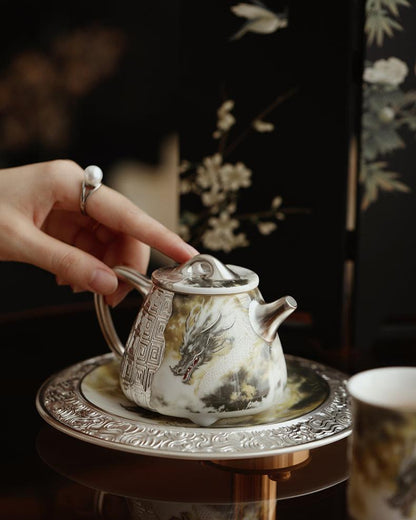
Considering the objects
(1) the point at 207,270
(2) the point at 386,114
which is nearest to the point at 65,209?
(1) the point at 207,270

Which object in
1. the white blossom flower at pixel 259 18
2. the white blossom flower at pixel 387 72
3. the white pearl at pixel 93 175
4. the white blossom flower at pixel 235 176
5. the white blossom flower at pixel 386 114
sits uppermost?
the white blossom flower at pixel 259 18

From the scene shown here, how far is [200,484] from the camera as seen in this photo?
582 mm

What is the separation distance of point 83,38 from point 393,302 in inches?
28.4

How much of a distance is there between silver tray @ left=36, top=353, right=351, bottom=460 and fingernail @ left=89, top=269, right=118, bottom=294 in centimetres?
9

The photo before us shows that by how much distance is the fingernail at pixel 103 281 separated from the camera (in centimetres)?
75

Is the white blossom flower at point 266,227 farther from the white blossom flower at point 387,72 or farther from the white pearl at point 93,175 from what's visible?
the white pearl at point 93,175

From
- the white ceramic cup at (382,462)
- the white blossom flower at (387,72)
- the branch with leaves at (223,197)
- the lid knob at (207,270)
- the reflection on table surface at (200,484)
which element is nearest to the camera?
the white ceramic cup at (382,462)

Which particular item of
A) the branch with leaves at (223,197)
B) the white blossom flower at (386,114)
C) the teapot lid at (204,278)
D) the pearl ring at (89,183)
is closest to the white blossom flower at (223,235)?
the branch with leaves at (223,197)

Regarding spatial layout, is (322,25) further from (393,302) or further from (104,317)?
(104,317)

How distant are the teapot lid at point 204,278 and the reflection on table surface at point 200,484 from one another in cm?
15

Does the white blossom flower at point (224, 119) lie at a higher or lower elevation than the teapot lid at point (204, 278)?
higher

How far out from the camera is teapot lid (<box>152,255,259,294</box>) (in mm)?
631

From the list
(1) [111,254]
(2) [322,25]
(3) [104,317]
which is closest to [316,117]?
(2) [322,25]

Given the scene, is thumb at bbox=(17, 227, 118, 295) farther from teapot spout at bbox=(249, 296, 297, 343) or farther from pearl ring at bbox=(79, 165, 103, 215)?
teapot spout at bbox=(249, 296, 297, 343)
